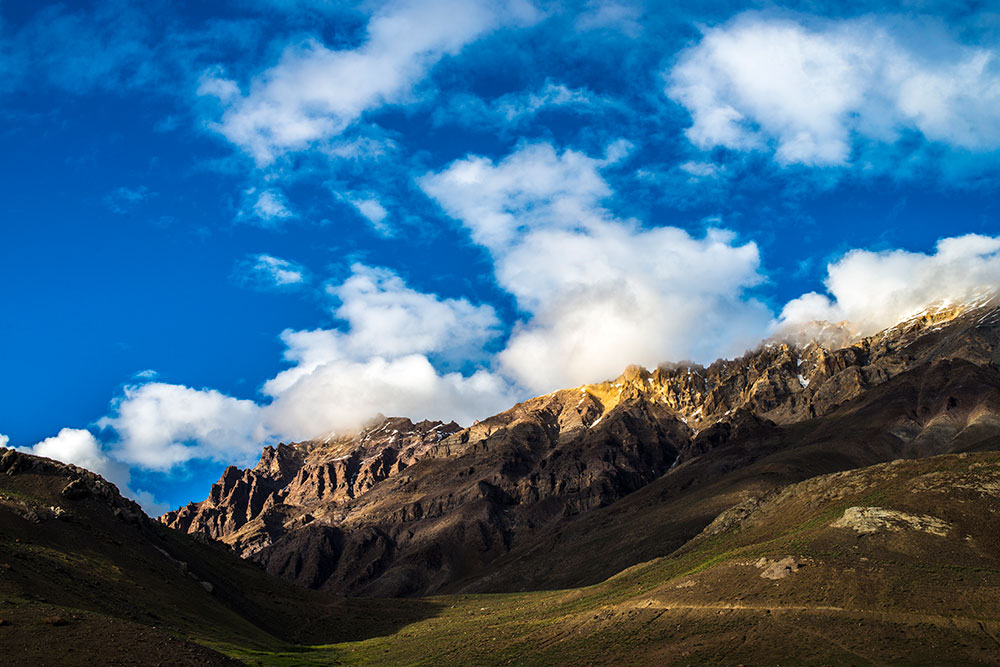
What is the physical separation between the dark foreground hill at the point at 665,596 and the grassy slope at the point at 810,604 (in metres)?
0.25

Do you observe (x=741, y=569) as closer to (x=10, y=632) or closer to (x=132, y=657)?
(x=132, y=657)

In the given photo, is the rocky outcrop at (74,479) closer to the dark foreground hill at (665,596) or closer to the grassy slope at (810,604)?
the dark foreground hill at (665,596)

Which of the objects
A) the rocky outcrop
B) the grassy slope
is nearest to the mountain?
the rocky outcrop

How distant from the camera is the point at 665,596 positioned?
8819 cm

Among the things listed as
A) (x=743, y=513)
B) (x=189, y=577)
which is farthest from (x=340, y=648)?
(x=743, y=513)

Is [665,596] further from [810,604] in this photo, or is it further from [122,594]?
[122,594]

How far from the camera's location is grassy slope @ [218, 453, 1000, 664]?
220 feet

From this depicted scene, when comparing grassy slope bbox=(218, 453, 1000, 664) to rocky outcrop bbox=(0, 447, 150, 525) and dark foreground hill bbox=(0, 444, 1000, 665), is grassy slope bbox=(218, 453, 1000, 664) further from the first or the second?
rocky outcrop bbox=(0, 447, 150, 525)

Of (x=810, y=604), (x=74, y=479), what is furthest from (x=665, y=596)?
(x=74, y=479)

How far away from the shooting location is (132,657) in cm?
5366

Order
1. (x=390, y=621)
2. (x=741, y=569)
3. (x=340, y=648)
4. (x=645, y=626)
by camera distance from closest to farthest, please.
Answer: (x=645, y=626) → (x=741, y=569) → (x=340, y=648) → (x=390, y=621)

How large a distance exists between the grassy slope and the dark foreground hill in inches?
9.9

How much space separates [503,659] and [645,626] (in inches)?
641

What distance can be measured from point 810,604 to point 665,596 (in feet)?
59.8
